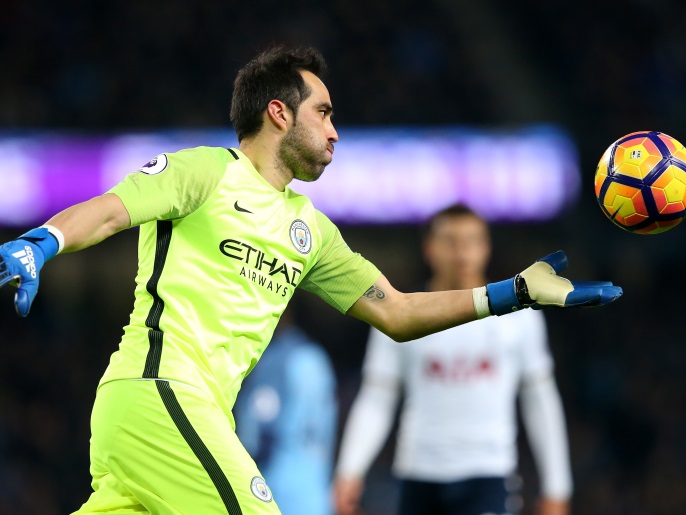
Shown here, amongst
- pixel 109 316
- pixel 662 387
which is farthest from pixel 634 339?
pixel 109 316

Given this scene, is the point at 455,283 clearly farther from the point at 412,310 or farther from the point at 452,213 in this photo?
the point at 412,310

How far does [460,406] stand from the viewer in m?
6.14

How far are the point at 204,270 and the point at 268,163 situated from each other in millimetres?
625

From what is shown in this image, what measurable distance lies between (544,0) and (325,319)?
6108 mm

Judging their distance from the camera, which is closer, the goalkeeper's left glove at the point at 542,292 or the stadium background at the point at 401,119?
the goalkeeper's left glove at the point at 542,292

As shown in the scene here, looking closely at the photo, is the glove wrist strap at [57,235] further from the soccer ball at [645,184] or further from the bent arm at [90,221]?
the soccer ball at [645,184]

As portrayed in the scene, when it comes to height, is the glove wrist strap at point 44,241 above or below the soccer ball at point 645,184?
below

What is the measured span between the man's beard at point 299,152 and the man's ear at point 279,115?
3 cm

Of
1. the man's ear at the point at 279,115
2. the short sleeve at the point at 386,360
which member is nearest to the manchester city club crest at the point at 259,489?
the man's ear at the point at 279,115

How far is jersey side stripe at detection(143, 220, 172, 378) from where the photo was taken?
3883 millimetres

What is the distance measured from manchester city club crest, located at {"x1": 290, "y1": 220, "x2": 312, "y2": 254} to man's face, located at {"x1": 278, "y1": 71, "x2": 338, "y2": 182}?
0.78 ft

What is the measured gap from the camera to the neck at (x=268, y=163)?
442 centimetres

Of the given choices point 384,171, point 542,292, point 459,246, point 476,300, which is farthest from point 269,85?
point 384,171

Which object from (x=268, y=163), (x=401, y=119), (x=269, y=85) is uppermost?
(x=401, y=119)
